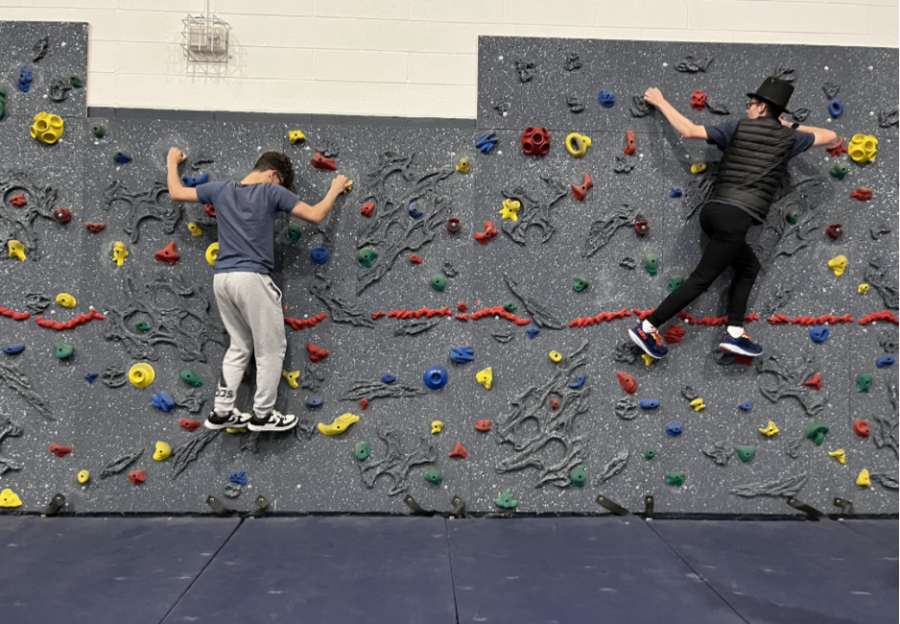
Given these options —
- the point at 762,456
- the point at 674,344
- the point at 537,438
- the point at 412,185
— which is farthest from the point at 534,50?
the point at 762,456

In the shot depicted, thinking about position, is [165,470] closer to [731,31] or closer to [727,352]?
[727,352]

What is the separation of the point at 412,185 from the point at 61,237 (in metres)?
1.67

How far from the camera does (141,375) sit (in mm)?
3082

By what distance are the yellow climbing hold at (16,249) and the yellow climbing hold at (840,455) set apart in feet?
13.1

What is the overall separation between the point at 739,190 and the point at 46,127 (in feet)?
10.6

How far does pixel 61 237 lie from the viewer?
10.2 feet

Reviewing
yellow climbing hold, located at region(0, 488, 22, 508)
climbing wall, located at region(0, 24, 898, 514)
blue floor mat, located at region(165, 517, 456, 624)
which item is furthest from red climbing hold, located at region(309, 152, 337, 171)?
yellow climbing hold, located at region(0, 488, 22, 508)

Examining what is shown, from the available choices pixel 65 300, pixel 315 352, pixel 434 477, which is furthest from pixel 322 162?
pixel 434 477

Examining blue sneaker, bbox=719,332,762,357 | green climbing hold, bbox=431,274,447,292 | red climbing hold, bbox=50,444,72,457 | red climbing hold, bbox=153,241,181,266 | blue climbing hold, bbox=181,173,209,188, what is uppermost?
blue climbing hold, bbox=181,173,209,188

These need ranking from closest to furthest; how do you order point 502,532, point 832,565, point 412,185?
1. point 832,565
2. point 502,532
3. point 412,185

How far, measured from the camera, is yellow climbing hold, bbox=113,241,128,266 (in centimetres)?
310

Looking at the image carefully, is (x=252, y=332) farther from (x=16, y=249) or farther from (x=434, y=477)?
(x=16, y=249)

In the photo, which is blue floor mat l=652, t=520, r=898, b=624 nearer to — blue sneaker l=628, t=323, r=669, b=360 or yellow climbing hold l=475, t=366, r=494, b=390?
blue sneaker l=628, t=323, r=669, b=360

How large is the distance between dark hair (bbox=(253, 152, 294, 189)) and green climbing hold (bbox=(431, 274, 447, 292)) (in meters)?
0.82
